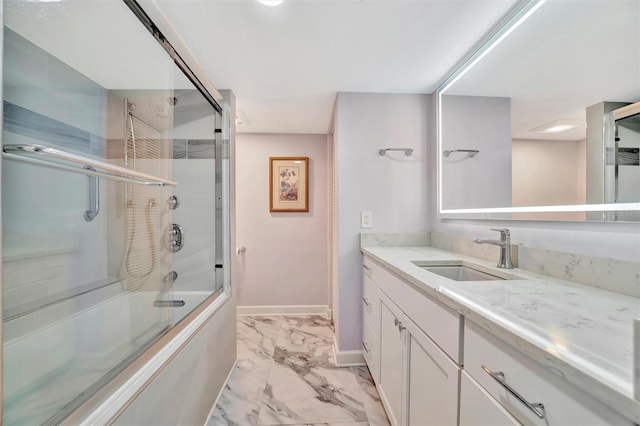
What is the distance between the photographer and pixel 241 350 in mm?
2242

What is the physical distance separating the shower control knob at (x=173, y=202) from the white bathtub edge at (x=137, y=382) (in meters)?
0.72

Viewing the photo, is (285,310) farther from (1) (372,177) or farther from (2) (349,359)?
(1) (372,177)

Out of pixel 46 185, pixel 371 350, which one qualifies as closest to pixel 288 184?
pixel 371 350

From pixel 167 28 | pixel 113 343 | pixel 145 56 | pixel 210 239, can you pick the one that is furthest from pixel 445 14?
pixel 113 343

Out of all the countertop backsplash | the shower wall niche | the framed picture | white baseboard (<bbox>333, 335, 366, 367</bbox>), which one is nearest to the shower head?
the shower wall niche

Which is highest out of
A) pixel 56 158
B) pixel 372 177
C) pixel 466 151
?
pixel 466 151

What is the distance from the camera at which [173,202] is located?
1.60 meters

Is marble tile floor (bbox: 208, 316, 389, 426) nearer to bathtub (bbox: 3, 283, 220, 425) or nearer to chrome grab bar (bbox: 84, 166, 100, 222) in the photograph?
bathtub (bbox: 3, 283, 220, 425)

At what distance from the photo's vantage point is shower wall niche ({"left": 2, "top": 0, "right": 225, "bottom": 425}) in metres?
0.93

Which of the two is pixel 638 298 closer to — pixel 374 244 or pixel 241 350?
pixel 374 244

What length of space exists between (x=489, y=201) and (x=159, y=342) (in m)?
1.84

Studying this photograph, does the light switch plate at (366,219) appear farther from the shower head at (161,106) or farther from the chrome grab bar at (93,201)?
the chrome grab bar at (93,201)

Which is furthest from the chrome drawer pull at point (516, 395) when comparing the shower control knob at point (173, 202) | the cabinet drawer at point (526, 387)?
the shower control knob at point (173, 202)

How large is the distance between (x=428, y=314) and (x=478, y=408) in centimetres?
31
